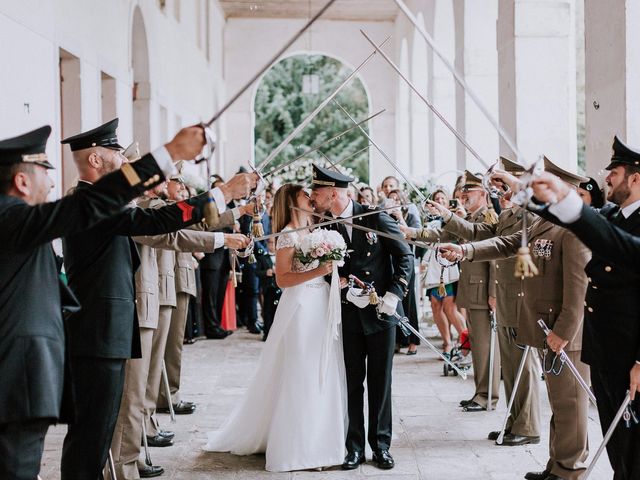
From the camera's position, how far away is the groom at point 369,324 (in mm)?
5207

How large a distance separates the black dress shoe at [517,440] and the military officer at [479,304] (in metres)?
1.06

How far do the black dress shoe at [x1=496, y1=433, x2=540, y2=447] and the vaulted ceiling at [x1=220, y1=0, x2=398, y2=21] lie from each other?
1886 centimetres

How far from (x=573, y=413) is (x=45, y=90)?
6112 millimetres

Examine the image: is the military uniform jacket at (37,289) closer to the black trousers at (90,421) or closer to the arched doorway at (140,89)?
the black trousers at (90,421)

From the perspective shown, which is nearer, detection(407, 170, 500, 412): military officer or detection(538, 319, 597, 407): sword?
detection(538, 319, 597, 407): sword

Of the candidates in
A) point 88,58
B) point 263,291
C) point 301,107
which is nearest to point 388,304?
point 263,291

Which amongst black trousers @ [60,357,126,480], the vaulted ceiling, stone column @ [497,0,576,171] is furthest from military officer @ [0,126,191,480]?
the vaulted ceiling

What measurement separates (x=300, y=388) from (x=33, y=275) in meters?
2.49

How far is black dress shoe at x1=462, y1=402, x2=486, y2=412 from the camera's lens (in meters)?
6.86

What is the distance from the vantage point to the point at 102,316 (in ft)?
12.6

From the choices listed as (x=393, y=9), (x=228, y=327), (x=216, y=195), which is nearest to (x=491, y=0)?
(x=228, y=327)

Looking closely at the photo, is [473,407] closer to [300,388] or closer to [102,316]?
[300,388]

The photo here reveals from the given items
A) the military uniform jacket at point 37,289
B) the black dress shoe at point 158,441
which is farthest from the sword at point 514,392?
the military uniform jacket at point 37,289

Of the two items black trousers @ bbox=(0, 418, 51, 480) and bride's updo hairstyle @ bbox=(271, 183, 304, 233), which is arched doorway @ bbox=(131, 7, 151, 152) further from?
black trousers @ bbox=(0, 418, 51, 480)
